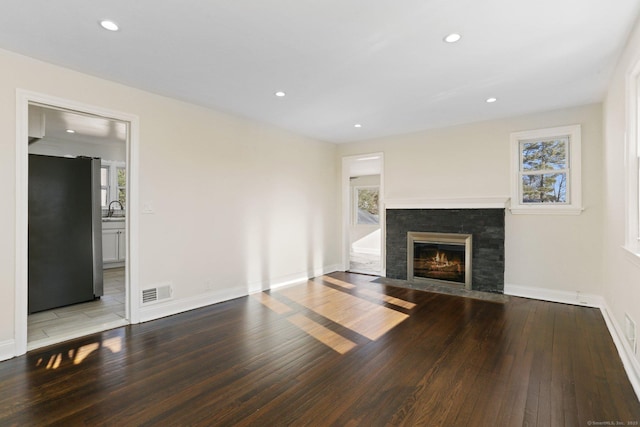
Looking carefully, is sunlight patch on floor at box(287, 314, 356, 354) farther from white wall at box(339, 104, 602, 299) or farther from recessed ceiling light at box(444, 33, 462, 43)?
white wall at box(339, 104, 602, 299)

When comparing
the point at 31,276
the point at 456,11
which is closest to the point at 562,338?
the point at 456,11

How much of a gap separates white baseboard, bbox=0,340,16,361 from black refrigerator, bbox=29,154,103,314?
1398 mm

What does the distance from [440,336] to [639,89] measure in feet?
8.50

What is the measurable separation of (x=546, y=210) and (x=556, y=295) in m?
1.16

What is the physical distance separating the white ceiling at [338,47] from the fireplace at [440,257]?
2147mm

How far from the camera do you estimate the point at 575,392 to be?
221cm

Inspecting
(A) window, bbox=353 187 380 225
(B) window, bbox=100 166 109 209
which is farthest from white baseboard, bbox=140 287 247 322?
(A) window, bbox=353 187 380 225

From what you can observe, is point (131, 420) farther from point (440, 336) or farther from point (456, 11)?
point (456, 11)

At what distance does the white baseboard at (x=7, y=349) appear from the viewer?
106 inches

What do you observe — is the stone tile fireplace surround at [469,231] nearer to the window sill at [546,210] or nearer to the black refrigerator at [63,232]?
the window sill at [546,210]

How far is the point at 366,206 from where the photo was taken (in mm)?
9758

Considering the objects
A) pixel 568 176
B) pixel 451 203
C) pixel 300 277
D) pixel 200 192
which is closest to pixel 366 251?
pixel 300 277

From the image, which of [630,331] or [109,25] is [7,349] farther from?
[630,331]

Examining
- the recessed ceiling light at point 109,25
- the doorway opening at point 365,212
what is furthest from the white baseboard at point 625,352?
the doorway opening at point 365,212
